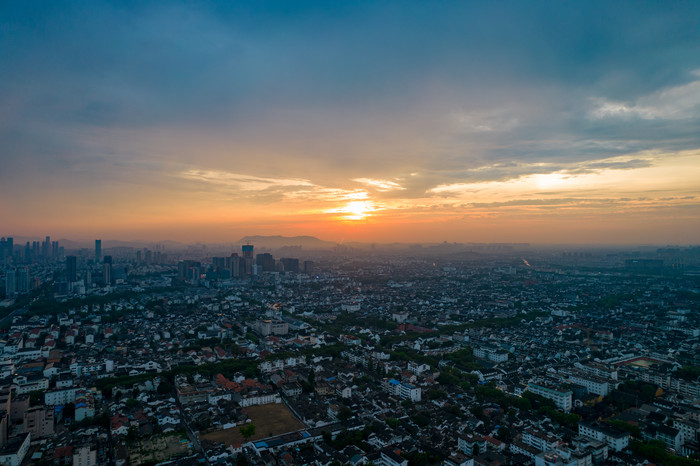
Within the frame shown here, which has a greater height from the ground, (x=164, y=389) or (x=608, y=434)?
(x=608, y=434)

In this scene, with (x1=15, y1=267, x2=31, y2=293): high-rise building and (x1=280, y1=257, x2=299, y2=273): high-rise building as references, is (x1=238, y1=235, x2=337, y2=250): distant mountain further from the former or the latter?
(x1=15, y1=267, x2=31, y2=293): high-rise building

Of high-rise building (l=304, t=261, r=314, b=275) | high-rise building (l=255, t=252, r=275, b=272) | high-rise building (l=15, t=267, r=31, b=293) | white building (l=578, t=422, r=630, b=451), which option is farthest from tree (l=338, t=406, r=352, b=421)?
high-rise building (l=255, t=252, r=275, b=272)

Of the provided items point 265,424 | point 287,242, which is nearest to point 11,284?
point 265,424

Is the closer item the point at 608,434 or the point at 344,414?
the point at 608,434

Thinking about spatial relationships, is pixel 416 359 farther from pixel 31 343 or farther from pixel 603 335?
pixel 31 343

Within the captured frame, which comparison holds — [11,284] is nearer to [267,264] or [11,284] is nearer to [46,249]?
[267,264]

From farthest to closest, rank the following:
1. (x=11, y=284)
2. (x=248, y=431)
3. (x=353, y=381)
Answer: (x=11, y=284) → (x=353, y=381) → (x=248, y=431)
